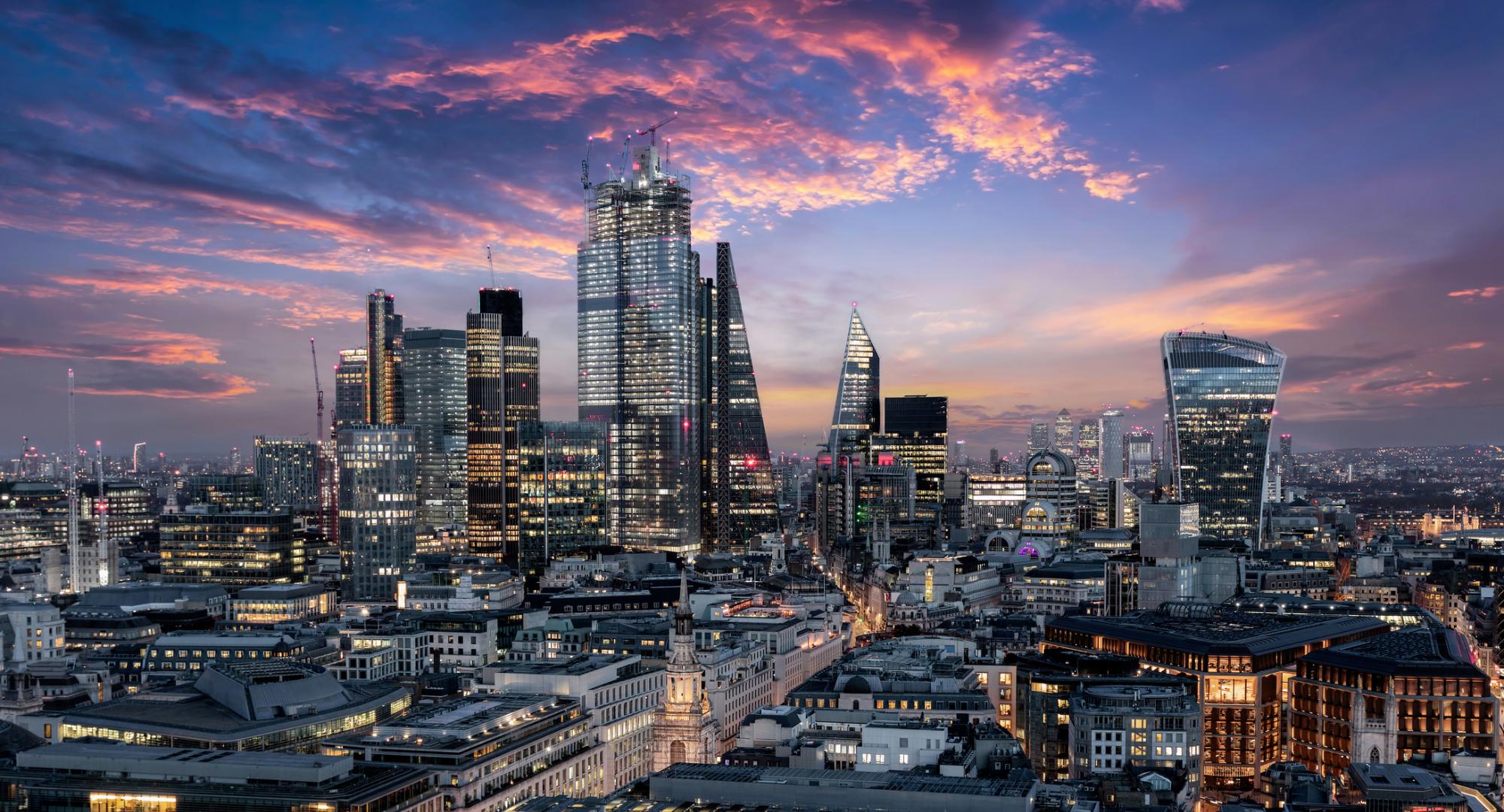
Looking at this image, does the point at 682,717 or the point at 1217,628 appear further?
the point at 1217,628

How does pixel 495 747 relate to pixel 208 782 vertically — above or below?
below

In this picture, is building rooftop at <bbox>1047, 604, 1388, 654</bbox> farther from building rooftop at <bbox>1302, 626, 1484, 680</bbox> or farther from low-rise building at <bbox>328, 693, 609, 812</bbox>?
low-rise building at <bbox>328, 693, 609, 812</bbox>

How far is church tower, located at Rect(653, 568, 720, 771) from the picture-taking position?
133750mm

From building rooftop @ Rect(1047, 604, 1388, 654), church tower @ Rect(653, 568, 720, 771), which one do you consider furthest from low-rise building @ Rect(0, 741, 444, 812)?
building rooftop @ Rect(1047, 604, 1388, 654)

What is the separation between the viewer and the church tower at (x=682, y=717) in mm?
133750

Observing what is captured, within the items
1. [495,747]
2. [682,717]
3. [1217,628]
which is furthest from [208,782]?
[1217,628]

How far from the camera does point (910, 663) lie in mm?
149125

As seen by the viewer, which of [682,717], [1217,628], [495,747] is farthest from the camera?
[1217,628]

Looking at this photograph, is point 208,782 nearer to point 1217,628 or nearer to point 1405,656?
point 1405,656

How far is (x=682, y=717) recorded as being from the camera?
13400cm

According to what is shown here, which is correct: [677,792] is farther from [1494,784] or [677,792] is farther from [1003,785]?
[1494,784]

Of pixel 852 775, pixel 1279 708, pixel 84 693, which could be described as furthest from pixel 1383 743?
pixel 84 693

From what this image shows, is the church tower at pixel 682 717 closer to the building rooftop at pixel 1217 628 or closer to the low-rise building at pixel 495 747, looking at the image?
the low-rise building at pixel 495 747

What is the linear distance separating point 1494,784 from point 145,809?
3755 inches
